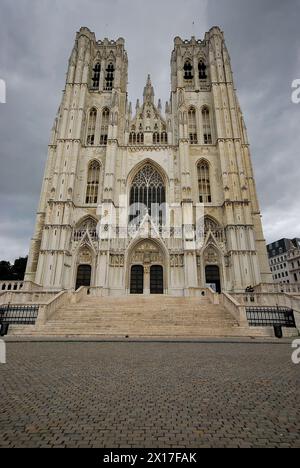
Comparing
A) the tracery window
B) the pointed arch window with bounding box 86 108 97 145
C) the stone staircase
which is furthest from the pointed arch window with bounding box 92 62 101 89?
the stone staircase

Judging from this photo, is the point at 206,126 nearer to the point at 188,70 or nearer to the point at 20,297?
the point at 188,70

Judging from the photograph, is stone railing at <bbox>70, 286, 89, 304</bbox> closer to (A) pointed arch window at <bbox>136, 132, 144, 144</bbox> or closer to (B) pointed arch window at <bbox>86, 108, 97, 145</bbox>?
(B) pointed arch window at <bbox>86, 108, 97, 145</bbox>

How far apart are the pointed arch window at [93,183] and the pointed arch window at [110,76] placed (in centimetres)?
1229

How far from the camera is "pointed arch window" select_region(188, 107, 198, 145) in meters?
29.0

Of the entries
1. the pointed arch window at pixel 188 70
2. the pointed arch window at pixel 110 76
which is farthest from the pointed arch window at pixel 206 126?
the pointed arch window at pixel 110 76

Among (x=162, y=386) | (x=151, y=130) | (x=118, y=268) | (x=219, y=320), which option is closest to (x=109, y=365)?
(x=162, y=386)

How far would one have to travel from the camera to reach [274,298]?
47.5 feet

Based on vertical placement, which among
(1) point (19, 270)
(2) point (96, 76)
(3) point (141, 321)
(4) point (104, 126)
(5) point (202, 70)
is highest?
(5) point (202, 70)

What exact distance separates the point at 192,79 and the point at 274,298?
30227mm

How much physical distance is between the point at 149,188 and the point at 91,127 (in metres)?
10.9

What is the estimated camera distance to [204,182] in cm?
2738

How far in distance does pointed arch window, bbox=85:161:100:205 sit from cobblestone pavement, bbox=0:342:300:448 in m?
21.9

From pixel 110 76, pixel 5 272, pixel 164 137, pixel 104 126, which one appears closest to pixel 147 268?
pixel 164 137
